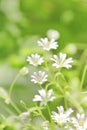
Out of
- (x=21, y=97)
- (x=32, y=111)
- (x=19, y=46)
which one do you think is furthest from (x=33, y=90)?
(x=32, y=111)

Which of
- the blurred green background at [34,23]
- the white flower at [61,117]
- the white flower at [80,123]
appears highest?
the blurred green background at [34,23]

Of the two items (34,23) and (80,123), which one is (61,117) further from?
(34,23)

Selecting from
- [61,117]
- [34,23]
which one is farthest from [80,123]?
[34,23]

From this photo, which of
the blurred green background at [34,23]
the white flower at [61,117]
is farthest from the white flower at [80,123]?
the blurred green background at [34,23]

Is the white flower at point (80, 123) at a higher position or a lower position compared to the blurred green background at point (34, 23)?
lower

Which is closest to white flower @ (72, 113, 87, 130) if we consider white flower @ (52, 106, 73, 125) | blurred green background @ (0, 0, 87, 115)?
white flower @ (52, 106, 73, 125)

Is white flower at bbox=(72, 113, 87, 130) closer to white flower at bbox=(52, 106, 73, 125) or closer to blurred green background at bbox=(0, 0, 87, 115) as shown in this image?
white flower at bbox=(52, 106, 73, 125)

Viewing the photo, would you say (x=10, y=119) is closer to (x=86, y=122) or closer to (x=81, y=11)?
(x=86, y=122)

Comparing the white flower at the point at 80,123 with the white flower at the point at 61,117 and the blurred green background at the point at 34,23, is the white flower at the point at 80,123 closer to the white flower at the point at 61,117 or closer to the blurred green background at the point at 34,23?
the white flower at the point at 61,117

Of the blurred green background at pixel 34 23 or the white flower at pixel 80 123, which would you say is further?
the blurred green background at pixel 34 23
